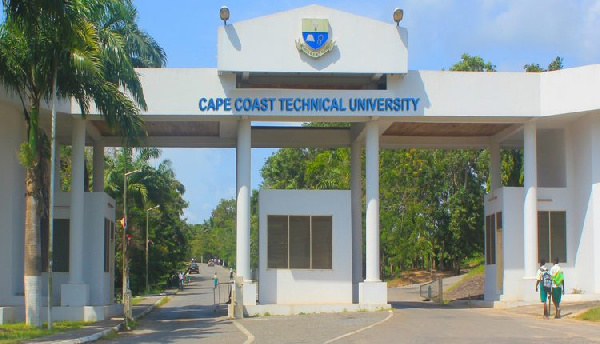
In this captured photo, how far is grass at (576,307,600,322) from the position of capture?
22673 millimetres

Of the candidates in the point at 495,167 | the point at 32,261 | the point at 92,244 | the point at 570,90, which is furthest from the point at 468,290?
the point at 32,261

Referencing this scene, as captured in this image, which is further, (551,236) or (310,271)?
(551,236)

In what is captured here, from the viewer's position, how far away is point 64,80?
2408 centimetres

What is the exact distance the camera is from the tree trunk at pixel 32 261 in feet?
74.8

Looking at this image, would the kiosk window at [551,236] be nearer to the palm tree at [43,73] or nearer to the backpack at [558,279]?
the backpack at [558,279]

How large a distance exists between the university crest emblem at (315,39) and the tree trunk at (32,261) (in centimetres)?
1038

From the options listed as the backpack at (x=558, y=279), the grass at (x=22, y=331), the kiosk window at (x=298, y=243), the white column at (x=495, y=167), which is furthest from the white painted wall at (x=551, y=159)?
the grass at (x=22, y=331)

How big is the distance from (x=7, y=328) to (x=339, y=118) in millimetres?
13356

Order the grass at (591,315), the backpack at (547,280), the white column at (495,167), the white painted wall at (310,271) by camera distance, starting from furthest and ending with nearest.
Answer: the white column at (495,167)
the white painted wall at (310,271)
the backpack at (547,280)
the grass at (591,315)

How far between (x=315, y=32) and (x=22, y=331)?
14.0 metres

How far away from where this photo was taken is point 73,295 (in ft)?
93.7

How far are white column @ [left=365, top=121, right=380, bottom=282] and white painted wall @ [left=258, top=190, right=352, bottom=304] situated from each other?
3.44 ft

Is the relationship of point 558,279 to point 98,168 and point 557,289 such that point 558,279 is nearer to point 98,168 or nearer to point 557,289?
point 557,289

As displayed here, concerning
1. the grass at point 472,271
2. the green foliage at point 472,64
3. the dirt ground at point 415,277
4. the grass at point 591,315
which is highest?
the green foliage at point 472,64
